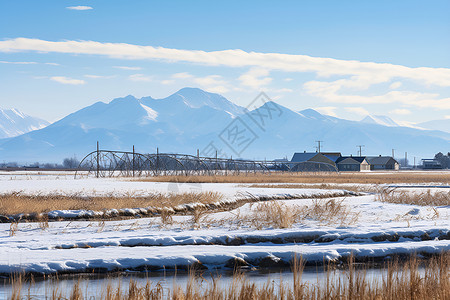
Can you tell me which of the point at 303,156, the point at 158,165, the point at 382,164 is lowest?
the point at 382,164

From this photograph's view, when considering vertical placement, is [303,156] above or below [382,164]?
above

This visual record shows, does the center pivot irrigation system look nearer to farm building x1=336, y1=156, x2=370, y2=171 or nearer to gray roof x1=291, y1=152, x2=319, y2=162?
gray roof x1=291, y1=152, x2=319, y2=162

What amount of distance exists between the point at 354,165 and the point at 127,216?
13512 centimetres

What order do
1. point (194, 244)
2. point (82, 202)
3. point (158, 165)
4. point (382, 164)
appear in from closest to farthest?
point (194, 244)
point (82, 202)
point (158, 165)
point (382, 164)

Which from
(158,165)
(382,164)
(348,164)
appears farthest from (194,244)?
(382,164)

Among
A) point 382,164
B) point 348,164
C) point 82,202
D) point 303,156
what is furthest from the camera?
point 382,164

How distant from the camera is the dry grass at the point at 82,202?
2077cm

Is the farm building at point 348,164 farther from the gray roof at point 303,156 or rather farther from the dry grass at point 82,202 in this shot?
the dry grass at point 82,202

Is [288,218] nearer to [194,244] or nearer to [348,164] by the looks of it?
[194,244]

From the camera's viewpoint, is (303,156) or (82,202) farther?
(303,156)

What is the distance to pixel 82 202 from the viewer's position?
77.5ft

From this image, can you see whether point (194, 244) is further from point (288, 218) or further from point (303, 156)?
point (303, 156)

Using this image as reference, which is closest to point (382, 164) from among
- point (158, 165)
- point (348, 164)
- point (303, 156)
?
point (348, 164)

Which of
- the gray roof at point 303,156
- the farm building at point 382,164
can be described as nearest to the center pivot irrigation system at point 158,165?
the gray roof at point 303,156
